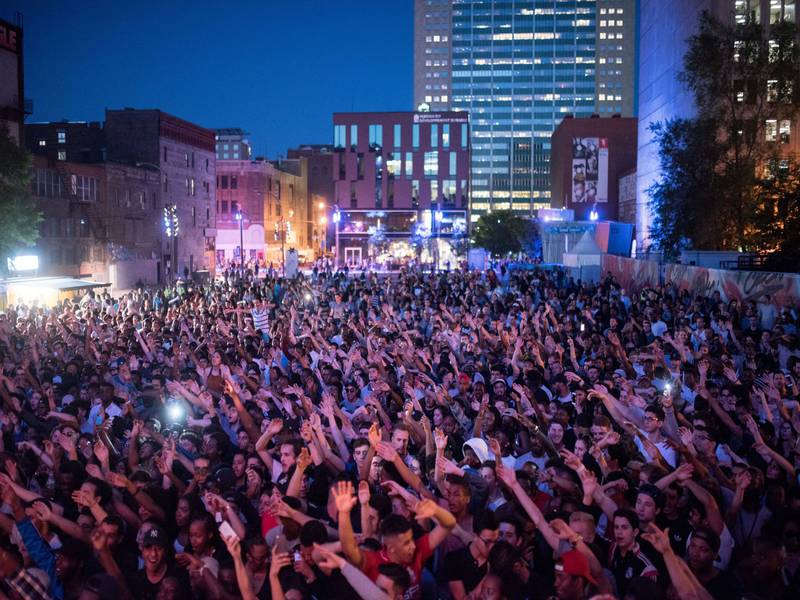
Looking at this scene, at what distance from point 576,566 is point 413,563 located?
0.94m

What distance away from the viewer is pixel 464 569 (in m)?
4.77

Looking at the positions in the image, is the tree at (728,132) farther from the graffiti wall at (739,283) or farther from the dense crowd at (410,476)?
the dense crowd at (410,476)

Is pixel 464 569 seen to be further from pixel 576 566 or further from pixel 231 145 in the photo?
pixel 231 145

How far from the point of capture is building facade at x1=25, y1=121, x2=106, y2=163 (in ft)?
184

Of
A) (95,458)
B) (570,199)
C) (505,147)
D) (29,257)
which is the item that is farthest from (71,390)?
(505,147)

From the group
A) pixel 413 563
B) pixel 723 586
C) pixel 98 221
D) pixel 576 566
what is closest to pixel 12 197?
pixel 98 221

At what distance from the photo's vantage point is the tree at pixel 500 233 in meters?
80.7

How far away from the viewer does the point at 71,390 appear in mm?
10477

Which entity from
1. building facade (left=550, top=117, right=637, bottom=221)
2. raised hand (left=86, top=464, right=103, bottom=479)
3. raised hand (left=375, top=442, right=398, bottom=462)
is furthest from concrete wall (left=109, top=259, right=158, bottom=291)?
building facade (left=550, top=117, right=637, bottom=221)

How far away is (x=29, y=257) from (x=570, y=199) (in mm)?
76793

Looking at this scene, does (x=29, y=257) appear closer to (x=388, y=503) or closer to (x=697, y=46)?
(x=697, y=46)

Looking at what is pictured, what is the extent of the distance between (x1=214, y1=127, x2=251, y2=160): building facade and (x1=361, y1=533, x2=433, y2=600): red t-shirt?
141 metres

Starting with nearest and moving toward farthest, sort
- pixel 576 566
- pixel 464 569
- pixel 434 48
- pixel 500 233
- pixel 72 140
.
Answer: pixel 576 566
pixel 464 569
pixel 72 140
pixel 500 233
pixel 434 48

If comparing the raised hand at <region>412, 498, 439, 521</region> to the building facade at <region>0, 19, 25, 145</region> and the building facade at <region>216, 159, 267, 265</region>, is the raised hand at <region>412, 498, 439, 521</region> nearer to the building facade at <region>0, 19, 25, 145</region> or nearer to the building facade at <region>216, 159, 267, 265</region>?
the building facade at <region>0, 19, 25, 145</region>
